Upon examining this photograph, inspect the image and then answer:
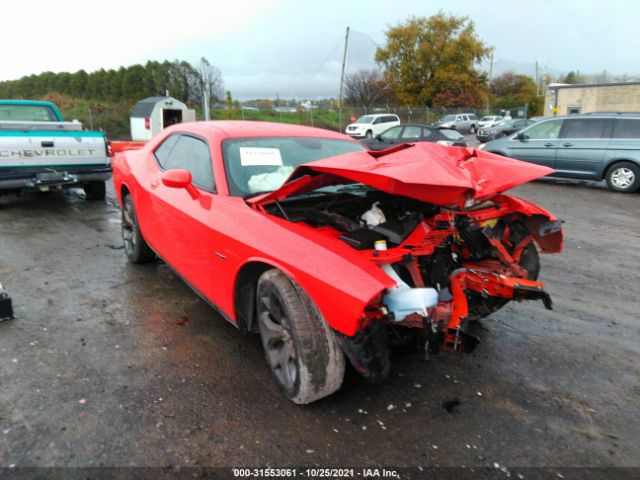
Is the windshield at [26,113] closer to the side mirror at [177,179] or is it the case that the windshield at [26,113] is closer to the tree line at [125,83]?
the side mirror at [177,179]

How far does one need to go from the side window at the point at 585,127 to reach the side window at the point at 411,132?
5552 millimetres

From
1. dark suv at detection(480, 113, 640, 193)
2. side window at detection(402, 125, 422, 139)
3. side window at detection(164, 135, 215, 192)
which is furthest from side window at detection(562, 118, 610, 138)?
side window at detection(164, 135, 215, 192)

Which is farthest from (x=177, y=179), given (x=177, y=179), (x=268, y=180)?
(x=268, y=180)

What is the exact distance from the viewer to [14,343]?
127 inches

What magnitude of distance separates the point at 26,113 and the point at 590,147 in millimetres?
11724

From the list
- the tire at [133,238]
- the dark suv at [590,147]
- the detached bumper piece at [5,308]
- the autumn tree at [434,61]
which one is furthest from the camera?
the autumn tree at [434,61]

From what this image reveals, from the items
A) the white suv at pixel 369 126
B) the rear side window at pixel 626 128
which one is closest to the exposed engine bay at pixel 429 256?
the rear side window at pixel 626 128

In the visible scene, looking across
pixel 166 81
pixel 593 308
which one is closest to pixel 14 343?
pixel 593 308

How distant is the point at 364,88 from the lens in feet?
155

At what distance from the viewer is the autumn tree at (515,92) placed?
56.3 m

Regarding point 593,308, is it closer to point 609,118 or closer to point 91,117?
point 609,118

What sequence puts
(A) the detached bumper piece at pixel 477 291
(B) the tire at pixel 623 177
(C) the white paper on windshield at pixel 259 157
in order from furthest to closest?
(B) the tire at pixel 623 177
(C) the white paper on windshield at pixel 259 157
(A) the detached bumper piece at pixel 477 291

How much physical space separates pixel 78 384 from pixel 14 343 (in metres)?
0.84

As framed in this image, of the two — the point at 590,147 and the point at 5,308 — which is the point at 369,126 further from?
the point at 5,308
